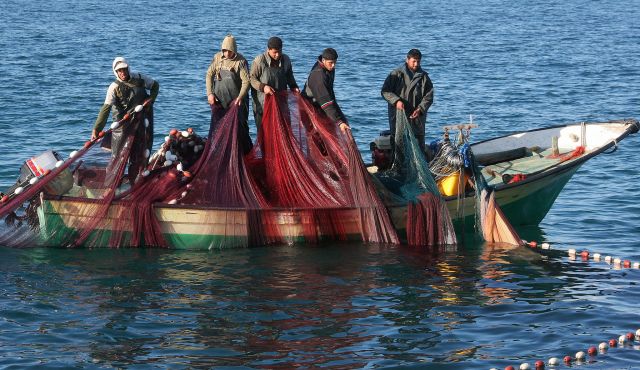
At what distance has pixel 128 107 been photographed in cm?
1444

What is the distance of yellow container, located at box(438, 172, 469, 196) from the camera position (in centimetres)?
1485

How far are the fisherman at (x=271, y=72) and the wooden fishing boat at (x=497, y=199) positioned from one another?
57.8 inches

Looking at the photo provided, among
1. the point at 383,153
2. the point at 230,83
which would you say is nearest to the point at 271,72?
the point at 230,83

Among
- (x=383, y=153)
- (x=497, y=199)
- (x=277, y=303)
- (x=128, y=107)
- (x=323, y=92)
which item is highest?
(x=323, y=92)

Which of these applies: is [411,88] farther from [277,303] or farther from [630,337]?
[630,337]

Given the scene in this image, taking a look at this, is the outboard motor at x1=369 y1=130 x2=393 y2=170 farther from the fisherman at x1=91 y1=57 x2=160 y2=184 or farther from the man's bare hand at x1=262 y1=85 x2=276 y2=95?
the fisherman at x1=91 y1=57 x2=160 y2=184

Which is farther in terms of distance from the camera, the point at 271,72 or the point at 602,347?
the point at 271,72

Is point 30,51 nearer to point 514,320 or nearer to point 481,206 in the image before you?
point 481,206

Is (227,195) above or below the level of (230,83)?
below

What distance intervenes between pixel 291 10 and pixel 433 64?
1337 centimetres

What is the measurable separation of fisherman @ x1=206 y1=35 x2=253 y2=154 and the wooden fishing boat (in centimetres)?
114

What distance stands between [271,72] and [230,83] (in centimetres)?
58

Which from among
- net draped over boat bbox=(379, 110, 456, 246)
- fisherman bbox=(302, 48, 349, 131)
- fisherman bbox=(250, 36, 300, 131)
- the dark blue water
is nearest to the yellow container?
net draped over boat bbox=(379, 110, 456, 246)

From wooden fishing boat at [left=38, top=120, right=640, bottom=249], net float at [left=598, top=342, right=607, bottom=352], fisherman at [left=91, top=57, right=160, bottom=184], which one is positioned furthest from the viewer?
fisherman at [left=91, top=57, right=160, bottom=184]
